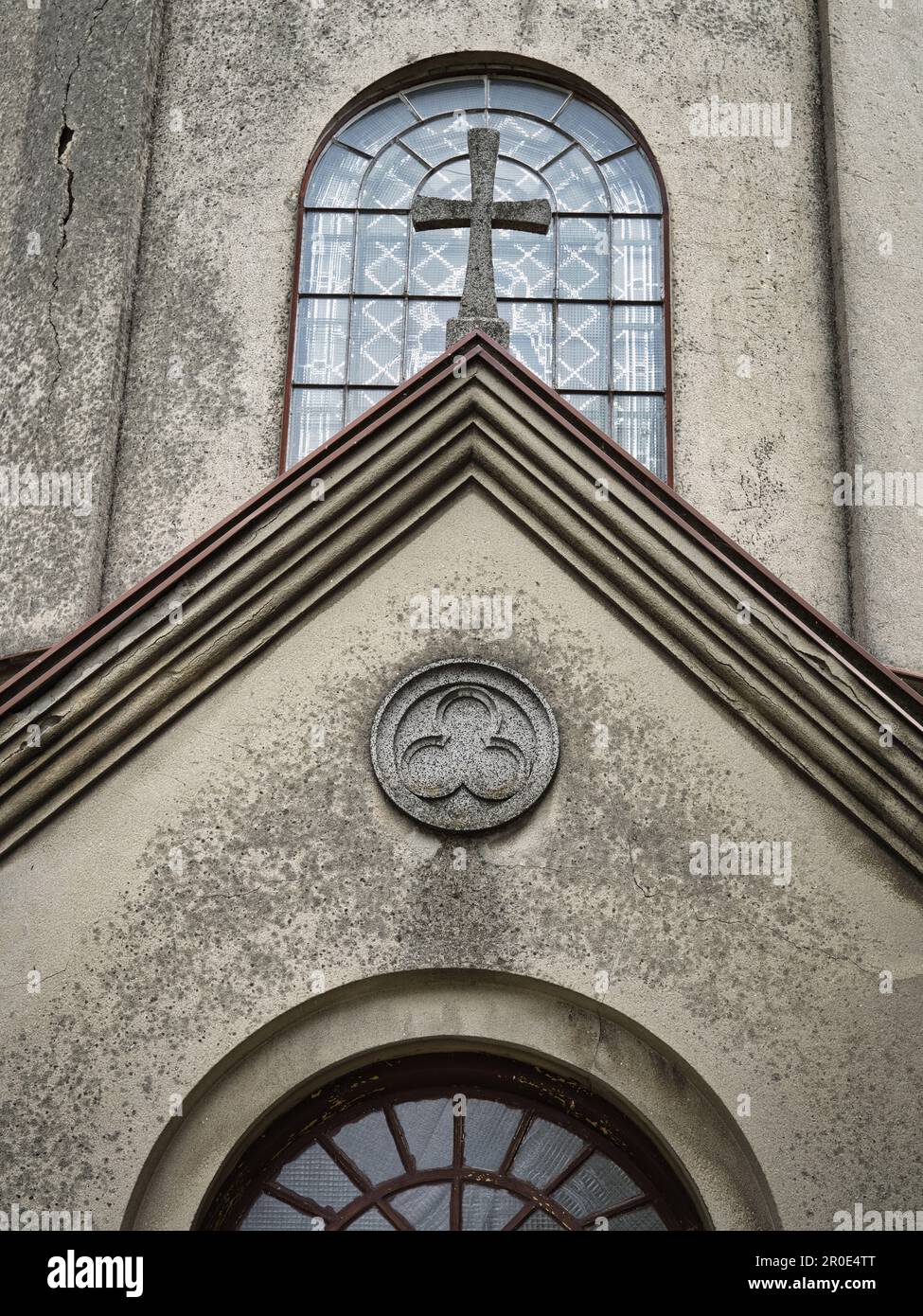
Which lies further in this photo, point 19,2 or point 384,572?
point 19,2

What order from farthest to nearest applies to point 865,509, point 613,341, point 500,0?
point 500,0 → point 613,341 → point 865,509

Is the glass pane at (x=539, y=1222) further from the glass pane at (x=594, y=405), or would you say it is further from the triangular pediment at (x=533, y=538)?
the glass pane at (x=594, y=405)

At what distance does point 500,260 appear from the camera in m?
9.19

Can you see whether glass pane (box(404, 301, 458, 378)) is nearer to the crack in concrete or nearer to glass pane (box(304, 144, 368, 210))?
glass pane (box(304, 144, 368, 210))

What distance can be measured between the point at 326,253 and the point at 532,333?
4.17ft

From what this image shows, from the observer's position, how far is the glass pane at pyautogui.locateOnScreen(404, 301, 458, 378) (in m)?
8.93

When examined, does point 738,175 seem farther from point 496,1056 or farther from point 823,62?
point 496,1056

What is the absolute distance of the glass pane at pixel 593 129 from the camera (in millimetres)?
9461

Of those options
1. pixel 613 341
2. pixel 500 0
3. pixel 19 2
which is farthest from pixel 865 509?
pixel 19 2

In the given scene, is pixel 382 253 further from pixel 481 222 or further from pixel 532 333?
pixel 481 222

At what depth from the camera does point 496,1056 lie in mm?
5855

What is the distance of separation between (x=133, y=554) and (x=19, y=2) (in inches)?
150

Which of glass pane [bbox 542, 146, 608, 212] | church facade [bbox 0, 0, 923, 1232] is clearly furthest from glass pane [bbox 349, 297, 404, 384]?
church facade [bbox 0, 0, 923, 1232]

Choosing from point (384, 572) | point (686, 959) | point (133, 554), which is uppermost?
point (133, 554)
